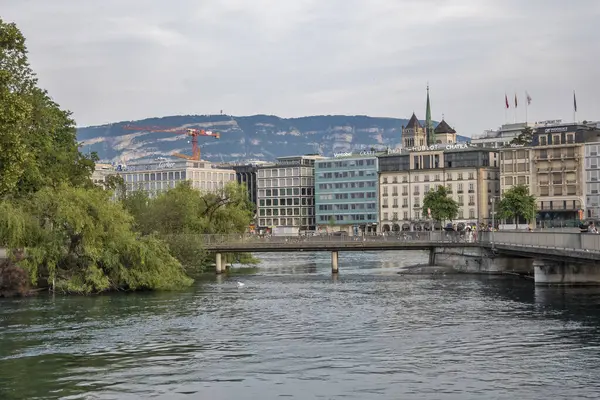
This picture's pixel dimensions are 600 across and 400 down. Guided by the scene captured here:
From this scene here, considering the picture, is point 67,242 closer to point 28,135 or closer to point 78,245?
point 78,245

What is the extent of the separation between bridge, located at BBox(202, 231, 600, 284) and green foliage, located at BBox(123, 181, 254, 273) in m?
4.50

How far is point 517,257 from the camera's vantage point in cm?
9944

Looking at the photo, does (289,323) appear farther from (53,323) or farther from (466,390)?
(466,390)

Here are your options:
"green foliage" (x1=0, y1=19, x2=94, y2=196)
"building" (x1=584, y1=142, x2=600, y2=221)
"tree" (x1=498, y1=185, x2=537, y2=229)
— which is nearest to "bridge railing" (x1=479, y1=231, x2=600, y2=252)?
"green foliage" (x1=0, y1=19, x2=94, y2=196)

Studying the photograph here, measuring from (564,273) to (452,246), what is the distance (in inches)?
1033

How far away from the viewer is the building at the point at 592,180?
Answer: 196m

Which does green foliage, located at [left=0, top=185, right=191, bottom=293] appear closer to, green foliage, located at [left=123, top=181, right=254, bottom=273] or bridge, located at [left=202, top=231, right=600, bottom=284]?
green foliage, located at [left=123, top=181, right=254, bottom=273]

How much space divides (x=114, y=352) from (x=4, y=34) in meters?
26.2

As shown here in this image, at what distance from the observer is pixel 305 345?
155 feet

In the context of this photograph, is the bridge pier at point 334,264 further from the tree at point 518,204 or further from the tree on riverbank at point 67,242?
the tree at point 518,204

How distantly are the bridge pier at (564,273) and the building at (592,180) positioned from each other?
121880mm

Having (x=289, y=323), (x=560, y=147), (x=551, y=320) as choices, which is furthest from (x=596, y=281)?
(x=560, y=147)

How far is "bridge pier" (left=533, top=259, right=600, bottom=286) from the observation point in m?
75.8

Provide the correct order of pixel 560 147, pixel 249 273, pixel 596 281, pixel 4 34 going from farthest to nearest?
pixel 560 147 < pixel 249 273 < pixel 596 281 < pixel 4 34
